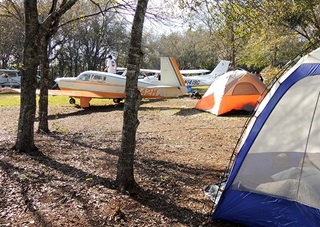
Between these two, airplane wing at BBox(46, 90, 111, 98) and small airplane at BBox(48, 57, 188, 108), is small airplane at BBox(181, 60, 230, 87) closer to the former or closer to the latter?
small airplane at BBox(48, 57, 188, 108)

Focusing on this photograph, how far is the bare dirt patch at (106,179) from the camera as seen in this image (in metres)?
3.54

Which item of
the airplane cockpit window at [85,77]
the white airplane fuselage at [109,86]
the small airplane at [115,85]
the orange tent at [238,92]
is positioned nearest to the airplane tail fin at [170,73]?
the small airplane at [115,85]

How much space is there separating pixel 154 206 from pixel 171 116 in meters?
8.14

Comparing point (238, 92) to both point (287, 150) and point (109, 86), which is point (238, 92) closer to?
point (109, 86)

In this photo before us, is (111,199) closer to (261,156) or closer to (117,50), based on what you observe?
(261,156)

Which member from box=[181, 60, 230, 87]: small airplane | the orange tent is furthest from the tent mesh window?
box=[181, 60, 230, 87]: small airplane

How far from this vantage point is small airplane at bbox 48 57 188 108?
1522 centimetres

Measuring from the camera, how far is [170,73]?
15.8 meters

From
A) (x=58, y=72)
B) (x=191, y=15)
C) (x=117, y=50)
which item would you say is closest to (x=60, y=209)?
(x=191, y=15)

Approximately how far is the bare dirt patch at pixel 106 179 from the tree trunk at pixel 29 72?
521mm

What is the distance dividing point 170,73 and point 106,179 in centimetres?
1177

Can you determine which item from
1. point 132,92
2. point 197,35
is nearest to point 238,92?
point 197,35

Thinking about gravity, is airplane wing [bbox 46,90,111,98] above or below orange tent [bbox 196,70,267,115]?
below

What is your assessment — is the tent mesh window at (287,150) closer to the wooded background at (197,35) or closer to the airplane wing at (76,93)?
the wooded background at (197,35)
